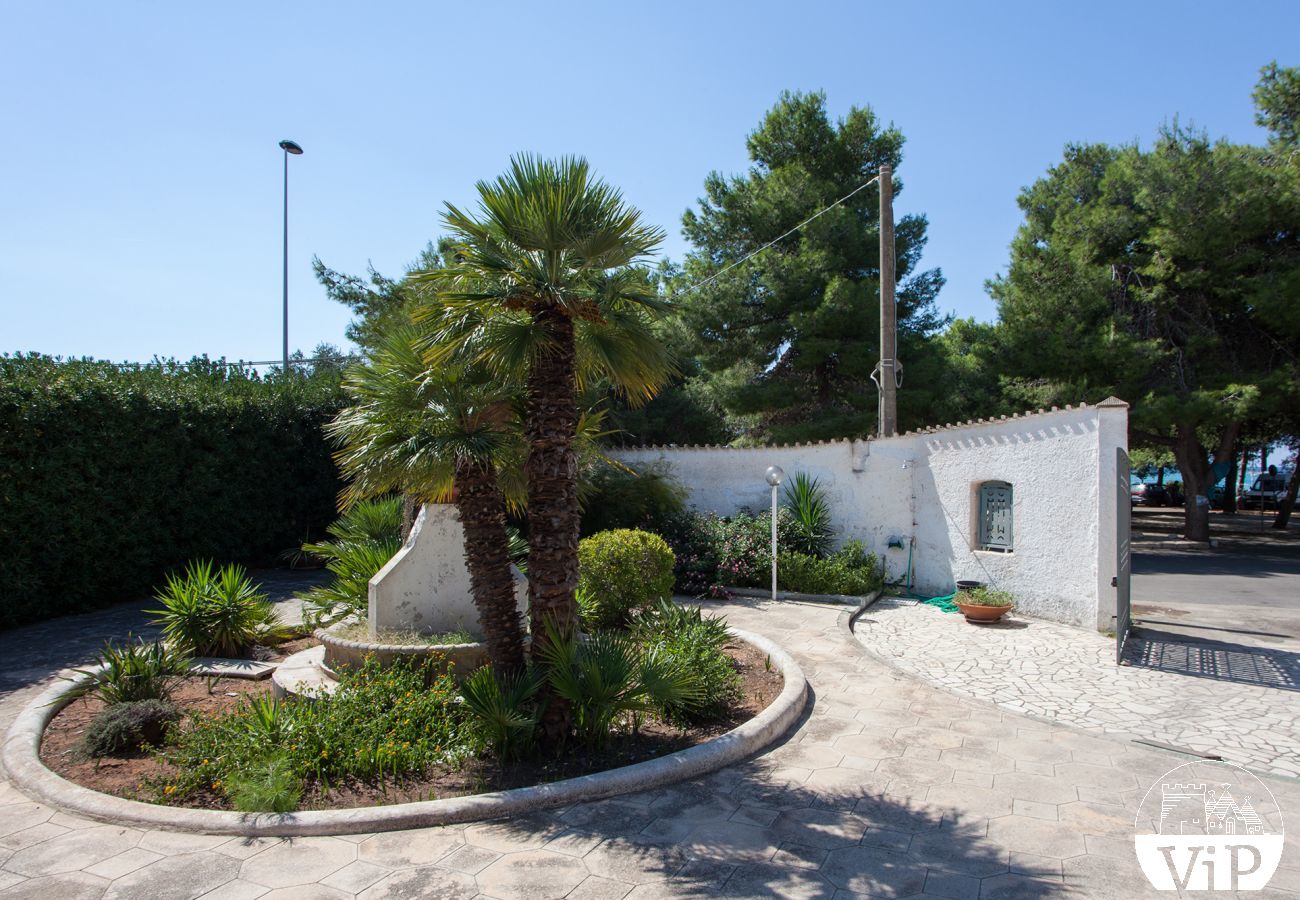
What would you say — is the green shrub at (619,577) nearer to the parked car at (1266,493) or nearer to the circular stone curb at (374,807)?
the circular stone curb at (374,807)

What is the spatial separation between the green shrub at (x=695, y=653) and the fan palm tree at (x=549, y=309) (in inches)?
43.5

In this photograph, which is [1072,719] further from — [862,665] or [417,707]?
[417,707]

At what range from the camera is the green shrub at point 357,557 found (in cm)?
783

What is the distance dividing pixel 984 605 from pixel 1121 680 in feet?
8.11

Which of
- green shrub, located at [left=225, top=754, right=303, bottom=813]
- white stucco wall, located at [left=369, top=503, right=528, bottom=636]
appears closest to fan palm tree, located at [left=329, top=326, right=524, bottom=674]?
white stucco wall, located at [left=369, top=503, right=528, bottom=636]

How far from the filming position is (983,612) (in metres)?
9.62

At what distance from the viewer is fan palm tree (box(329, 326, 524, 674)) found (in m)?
5.61

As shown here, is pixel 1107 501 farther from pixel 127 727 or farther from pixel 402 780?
pixel 127 727

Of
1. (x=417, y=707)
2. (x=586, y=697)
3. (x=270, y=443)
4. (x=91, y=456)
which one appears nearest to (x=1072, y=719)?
(x=586, y=697)

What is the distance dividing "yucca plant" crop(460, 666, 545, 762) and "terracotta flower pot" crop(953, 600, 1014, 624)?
22.1 ft

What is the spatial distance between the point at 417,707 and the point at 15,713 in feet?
12.1

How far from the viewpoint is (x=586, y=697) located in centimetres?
516

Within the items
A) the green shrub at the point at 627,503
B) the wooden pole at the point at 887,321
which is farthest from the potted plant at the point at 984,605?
the green shrub at the point at 627,503

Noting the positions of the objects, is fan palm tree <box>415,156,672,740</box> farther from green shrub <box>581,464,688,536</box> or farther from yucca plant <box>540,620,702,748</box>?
green shrub <box>581,464,688,536</box>
